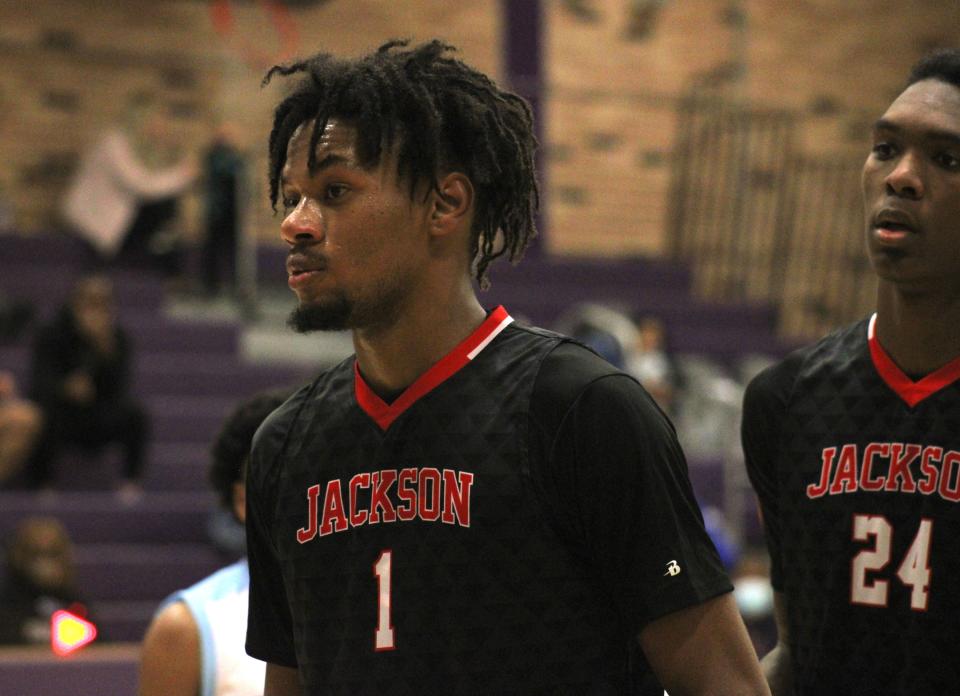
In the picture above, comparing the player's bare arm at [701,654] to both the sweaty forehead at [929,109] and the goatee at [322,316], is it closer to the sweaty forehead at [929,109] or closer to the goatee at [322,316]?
the goatee at [322,316]

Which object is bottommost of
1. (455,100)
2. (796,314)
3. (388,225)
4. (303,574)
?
(796,314)

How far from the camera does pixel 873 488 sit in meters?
2.36

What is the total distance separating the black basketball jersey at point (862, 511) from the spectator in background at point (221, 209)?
7.54 metres

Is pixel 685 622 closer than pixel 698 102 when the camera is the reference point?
Yes

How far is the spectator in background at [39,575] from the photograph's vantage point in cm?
644

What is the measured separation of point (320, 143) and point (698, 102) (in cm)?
1030

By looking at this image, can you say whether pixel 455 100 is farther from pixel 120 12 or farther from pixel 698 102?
pixel 698 102

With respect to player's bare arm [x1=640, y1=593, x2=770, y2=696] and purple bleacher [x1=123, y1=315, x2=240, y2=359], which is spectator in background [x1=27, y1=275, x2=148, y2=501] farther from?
player's bare arm [x1=640, y1=593, x2=770, y2=696]

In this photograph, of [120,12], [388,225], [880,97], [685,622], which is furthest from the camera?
[880,97]

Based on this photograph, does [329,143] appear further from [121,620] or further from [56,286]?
[56,286]

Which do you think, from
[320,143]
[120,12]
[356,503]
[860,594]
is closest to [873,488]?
[860,594]

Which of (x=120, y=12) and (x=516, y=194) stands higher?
(x=120, y=12)

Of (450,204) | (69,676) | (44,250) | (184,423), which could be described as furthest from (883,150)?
(44,250)

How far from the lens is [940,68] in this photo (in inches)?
95.7
